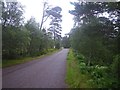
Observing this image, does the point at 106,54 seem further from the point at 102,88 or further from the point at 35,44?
the point at 35,44

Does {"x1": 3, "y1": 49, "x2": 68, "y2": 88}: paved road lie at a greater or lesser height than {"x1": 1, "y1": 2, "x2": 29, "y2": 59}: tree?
lesser

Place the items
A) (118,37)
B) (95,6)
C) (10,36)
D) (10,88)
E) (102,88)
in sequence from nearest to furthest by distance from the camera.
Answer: (102,88)
(10,88)
(118,37)
(95,6)
(10,36)

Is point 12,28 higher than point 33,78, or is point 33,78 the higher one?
point 12,28

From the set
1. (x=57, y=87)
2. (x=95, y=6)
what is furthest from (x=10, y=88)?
(x=95, y=6)

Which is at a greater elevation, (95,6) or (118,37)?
(95,6)

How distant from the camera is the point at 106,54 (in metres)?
18.8

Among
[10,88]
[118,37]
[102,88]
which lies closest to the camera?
[102,88]

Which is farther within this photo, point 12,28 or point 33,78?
point 12,28

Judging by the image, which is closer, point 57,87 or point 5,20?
point 57,87

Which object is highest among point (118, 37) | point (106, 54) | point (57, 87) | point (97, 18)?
point (97, 18)

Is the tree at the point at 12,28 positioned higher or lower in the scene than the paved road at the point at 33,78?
higher

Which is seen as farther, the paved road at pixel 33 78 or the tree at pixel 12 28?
the tree at pixel 12 28

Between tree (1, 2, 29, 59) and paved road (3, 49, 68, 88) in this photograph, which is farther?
tree (1, 2, 29, 59)

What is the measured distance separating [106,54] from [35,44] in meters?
17.9
